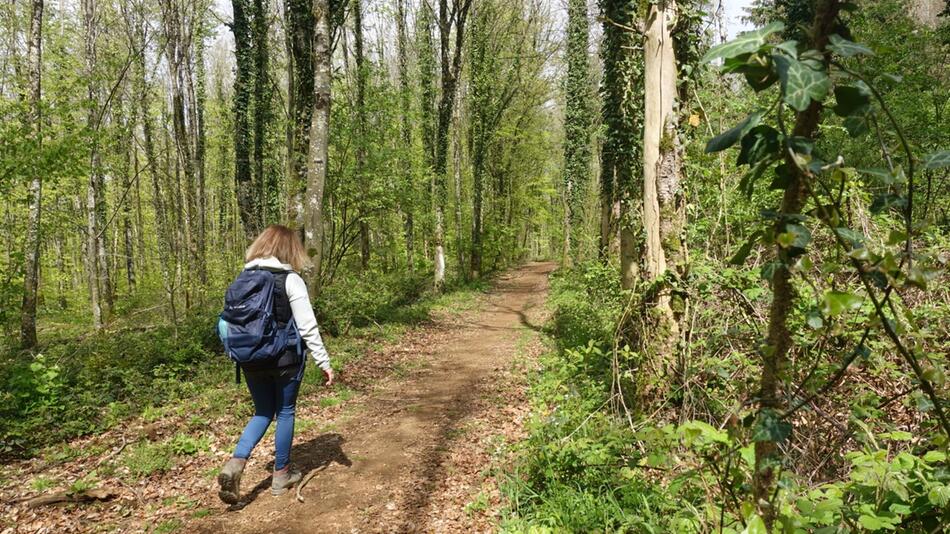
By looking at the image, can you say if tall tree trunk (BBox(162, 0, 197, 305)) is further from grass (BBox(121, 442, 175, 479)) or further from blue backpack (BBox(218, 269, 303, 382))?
blue backpack (BBox(218, 269, 303, 382))

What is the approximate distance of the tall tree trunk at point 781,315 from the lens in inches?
51.1

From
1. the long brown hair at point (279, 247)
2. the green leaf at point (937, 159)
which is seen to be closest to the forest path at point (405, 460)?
the long brown hair at point (279, 247)

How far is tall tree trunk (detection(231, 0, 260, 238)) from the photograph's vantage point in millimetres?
12633

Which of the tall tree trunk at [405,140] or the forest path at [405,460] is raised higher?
the tall tree trunk at [405,140]

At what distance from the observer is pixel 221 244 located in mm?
32906

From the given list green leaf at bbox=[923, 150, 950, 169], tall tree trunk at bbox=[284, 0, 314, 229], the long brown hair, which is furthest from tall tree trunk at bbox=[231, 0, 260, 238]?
green leaf at bbox=[923, 150, 950, 169]

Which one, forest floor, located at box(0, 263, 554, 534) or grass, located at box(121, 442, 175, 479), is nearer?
forest floor, located at box(0, 263, 554, 534)

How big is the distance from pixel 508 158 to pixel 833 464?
26.2 meters

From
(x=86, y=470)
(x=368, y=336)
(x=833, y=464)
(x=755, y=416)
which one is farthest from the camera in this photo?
(x=368, y=336)

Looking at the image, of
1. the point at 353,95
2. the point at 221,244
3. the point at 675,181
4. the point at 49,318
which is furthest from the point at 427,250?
the point at 675,181

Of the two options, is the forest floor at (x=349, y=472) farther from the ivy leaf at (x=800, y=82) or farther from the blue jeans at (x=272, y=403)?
the ivy leaf at (x=800, y=82)

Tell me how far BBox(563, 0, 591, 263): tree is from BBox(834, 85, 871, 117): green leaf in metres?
17.7

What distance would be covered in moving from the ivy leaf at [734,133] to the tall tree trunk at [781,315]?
130 millimetres

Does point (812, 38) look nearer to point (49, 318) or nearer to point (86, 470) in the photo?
point (86, 470)
